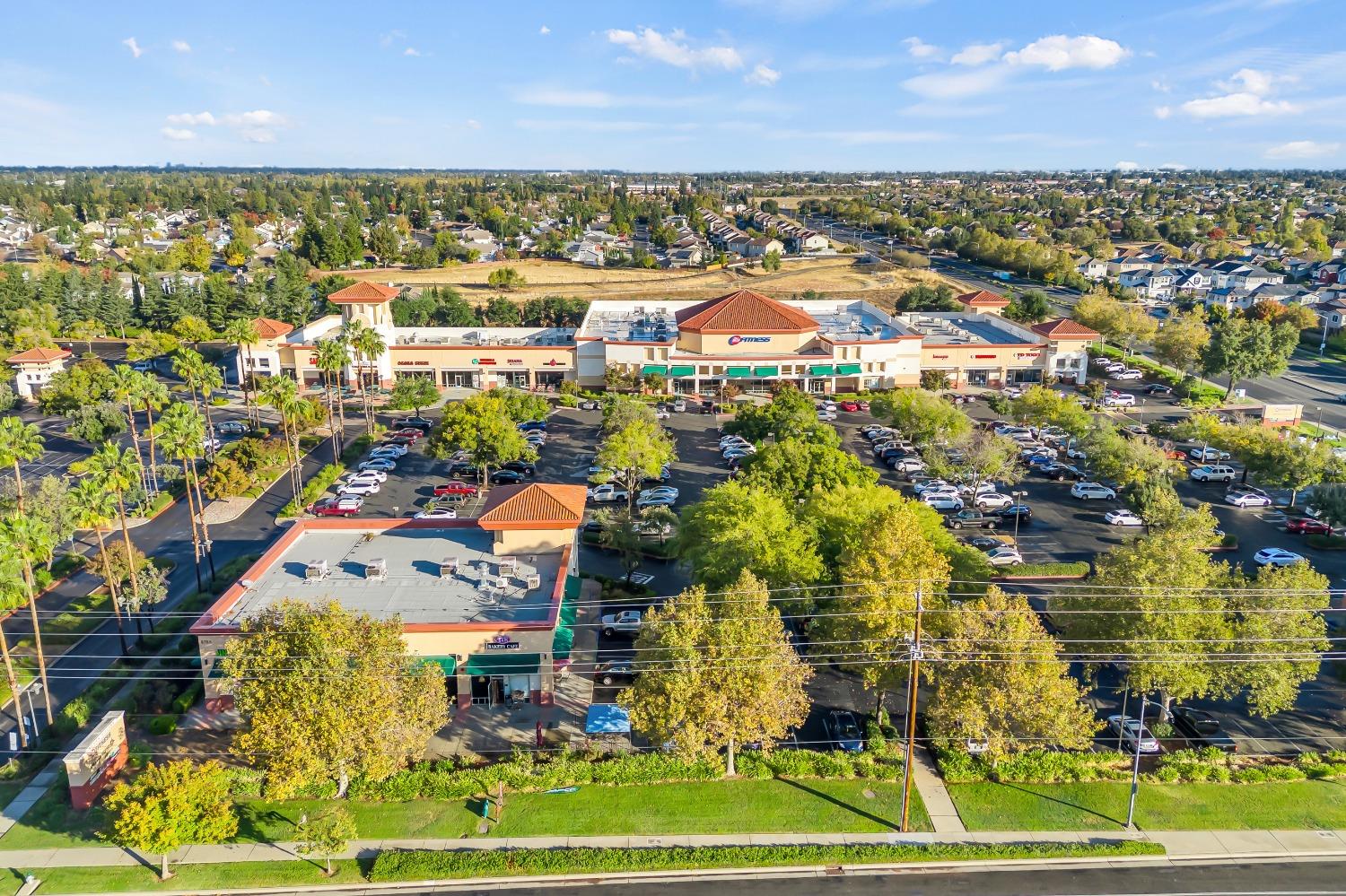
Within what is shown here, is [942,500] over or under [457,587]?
under

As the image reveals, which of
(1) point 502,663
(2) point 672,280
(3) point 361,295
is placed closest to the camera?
(1) point 502,663

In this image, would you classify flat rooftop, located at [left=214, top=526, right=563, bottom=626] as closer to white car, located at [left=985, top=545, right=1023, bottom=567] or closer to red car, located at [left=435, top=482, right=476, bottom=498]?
red car, located at [left=435, top=482, right=476, bottom=498]

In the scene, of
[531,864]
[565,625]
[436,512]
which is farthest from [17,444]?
[531,864]

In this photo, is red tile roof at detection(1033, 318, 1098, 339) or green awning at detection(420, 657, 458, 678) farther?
red tile roof at detection(1033, 318, 1098, 339)

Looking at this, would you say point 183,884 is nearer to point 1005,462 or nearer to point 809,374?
point 1005,462

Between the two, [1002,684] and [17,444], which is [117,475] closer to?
[17,444]

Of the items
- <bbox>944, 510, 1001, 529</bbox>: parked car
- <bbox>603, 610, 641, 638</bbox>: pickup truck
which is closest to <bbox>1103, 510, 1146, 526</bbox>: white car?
<bbox>944, 510, 1001, 529</bbox>: parked car
